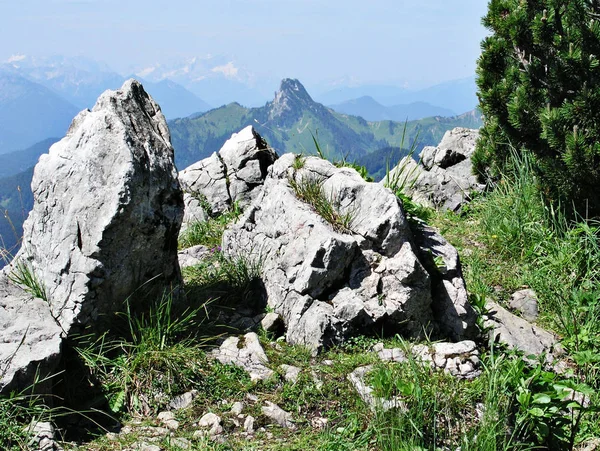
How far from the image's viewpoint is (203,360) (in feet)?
19.0

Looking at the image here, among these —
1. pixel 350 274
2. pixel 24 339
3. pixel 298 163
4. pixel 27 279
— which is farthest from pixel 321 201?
pixel 24 339

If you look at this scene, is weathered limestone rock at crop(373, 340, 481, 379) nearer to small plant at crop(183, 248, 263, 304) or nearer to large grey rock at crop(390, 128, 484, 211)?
small plant at crop(183, 248, 263, 304)

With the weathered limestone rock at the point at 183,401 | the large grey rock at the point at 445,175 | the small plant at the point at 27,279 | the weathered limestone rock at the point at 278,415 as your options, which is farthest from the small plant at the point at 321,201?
the small plant at the point at 27,279

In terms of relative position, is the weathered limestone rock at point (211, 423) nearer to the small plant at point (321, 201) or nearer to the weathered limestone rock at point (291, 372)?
the weathered limestone rock at point (291, 372)

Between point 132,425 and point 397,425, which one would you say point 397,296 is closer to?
point 397,425

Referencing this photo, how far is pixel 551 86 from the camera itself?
338 inches

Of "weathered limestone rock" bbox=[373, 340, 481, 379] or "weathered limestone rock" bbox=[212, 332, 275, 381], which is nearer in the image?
"weathered limestone rock" bbox=[373, 340, 481, 379]

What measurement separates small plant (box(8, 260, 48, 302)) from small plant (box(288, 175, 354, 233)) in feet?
11.7

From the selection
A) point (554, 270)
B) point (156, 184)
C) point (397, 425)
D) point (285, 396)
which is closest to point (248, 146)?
point (156, 184)

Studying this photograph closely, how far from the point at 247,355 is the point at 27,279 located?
271cm

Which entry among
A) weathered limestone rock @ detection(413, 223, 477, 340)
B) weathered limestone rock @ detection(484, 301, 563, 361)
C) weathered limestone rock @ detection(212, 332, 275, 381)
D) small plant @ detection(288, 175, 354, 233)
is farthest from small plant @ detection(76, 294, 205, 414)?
weathered limestone rock @ detection(484, 301, 563, 361)

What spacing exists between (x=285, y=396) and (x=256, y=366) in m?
0.61

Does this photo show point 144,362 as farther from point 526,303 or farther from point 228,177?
point 228,177

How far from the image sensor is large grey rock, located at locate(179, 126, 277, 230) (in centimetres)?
1167
